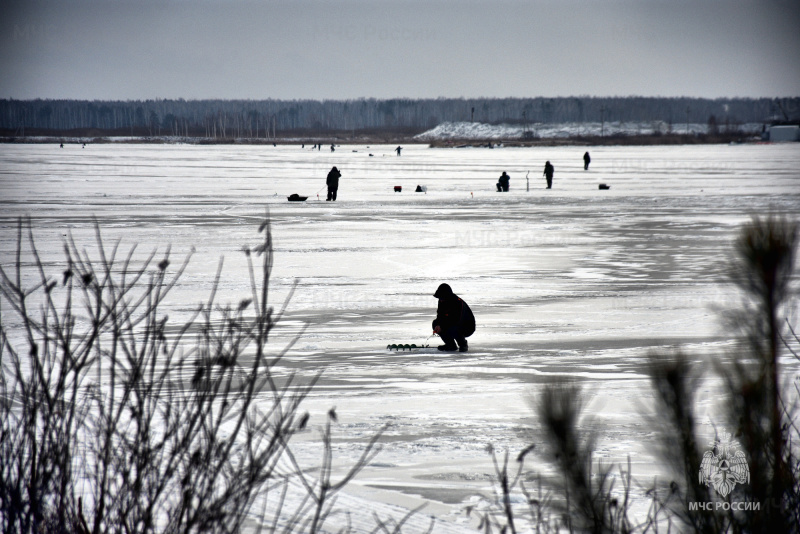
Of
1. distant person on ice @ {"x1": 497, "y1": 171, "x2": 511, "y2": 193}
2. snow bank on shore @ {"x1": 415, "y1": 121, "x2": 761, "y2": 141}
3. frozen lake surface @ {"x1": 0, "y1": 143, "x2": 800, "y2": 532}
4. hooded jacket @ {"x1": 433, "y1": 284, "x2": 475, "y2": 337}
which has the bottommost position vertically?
frozen lake surface @ {"x1": 0, "y1": 143, "x2": 800, "y2": 532}

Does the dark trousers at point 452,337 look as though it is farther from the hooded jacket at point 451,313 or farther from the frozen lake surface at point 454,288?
the frozen lake surface at point 454,288

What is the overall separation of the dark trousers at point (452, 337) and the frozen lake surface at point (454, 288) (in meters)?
0.16

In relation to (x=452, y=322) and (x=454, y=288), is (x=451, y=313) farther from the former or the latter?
(x=454, y=288)

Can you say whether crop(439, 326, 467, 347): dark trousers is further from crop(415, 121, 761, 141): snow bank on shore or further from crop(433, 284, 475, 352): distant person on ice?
crop(415, 121, 761, 141): snow bank on shore

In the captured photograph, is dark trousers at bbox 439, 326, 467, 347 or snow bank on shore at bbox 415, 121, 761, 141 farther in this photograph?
snow bank on shore at bbox 415, 121, 761, 141

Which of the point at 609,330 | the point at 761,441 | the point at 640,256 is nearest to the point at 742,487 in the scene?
the point at 761,441

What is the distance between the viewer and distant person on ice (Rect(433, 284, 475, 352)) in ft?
29.7

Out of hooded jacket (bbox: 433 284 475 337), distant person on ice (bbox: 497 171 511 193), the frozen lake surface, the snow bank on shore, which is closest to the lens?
the frozen lake surface

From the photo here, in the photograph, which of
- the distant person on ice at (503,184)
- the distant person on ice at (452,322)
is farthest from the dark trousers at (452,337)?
the distant person on ice at (503,184)

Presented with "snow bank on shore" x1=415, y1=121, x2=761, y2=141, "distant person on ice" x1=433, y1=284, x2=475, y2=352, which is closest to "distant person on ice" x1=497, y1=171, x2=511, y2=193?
"distant person on ice" x1=433, y1=284, x2=475, y2=352

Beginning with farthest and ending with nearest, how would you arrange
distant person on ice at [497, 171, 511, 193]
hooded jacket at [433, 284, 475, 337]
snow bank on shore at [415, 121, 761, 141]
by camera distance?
snow bank on shore at [415, 121, 761, 141] → distant person on ice at [497, 171, 511, 193] → hooded jacket at [433, 284, 475, 337]

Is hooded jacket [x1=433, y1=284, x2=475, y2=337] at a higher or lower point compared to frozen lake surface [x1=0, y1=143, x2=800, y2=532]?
higher

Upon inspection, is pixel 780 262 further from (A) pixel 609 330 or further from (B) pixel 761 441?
(A) pixel 609 330

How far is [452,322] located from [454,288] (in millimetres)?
4017
